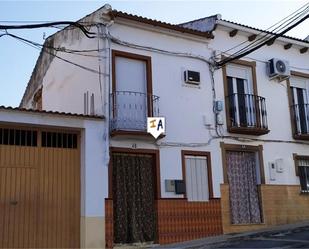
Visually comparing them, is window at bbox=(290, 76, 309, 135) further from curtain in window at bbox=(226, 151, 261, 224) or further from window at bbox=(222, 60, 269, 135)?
curtain in window at bbox=(226, 151, 261, 224)

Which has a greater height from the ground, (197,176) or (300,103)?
(300,103)

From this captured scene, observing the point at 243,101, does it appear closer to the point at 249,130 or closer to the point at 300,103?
the point at 249,130

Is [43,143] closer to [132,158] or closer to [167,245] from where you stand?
[132,158]

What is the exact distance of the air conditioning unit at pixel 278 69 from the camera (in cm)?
1631

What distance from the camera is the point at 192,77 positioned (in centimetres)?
1453

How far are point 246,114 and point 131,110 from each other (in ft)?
14.4

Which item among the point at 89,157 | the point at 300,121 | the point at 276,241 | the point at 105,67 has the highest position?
the point at 105,67

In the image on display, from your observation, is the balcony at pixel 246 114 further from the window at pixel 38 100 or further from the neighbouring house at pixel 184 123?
the window at pixel 38 100

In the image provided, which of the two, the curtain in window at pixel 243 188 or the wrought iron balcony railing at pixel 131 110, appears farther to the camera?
the curtain in window at pixel 243 188

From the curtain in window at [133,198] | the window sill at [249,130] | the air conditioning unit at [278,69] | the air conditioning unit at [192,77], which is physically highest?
the air conditioning unit at [278,69]

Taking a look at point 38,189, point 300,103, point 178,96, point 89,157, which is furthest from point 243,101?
point 38,189

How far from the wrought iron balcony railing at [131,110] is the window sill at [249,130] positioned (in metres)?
2.81

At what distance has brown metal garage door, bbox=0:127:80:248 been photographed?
1118cm

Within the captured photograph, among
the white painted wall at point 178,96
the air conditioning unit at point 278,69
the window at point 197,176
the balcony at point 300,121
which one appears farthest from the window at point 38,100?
the balcony at point 300,121
